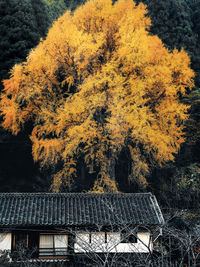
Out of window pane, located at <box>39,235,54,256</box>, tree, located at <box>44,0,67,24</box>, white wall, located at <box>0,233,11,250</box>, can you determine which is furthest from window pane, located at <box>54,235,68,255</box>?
tree, located at <box>44,0,67,24</box>

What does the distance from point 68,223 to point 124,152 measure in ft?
36.9

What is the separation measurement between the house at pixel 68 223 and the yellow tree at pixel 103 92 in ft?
8.57

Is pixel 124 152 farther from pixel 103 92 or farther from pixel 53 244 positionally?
pixel 53 244

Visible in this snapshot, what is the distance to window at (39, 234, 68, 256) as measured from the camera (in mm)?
14992

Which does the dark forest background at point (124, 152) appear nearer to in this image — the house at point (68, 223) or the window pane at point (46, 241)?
the house at point (68, 223)

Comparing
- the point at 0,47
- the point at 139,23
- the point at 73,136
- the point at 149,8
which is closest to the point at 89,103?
the point at 73,136

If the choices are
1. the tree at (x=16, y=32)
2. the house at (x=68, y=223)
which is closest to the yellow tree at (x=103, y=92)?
the house at (x=68, y=223)

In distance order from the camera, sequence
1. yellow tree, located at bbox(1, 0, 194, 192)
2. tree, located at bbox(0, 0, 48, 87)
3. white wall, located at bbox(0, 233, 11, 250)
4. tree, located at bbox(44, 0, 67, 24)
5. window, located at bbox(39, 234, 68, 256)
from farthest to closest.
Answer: tree, located at bbox(44, 0, 67, 24)
tree, located at bbox(0, 0, 48, 87)
yellow tree, located at bbox(1, 0, 194, 192)
window, located at bbox(39, 234, 68, 256)
white wall, located at bbox(0, 233, 11, 250)

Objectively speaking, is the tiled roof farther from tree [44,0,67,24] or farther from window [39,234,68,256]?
tree [44,0,67,24]

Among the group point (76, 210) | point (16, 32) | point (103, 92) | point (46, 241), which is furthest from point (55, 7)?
point (46, 241)

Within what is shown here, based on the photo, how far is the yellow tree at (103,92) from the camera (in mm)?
18828

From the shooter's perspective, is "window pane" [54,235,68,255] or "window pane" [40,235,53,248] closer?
"window pane" [54,235,68,255]

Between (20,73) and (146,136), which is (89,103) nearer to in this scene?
(146,136)

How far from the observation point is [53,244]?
15156 millimetres
